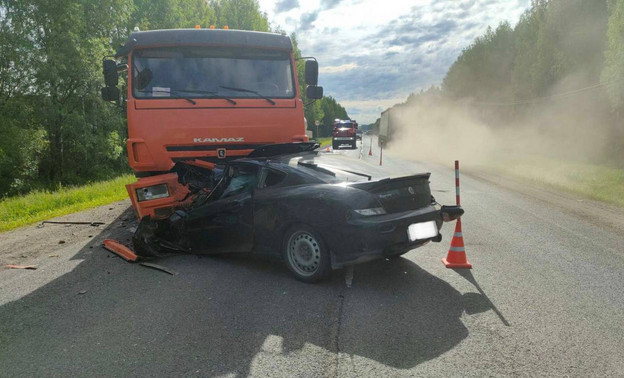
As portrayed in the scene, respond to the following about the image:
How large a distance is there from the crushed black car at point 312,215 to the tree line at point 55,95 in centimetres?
2248

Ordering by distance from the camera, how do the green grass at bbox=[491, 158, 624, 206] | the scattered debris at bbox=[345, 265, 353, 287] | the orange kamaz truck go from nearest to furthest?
the scattered debris at bbox=[345, 265, 353, 287] < the orange kamaz truck < the green grass at bbox=[491, 158, 624, 206]

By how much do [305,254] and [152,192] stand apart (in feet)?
10.2

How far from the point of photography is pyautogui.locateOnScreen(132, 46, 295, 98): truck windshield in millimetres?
7160

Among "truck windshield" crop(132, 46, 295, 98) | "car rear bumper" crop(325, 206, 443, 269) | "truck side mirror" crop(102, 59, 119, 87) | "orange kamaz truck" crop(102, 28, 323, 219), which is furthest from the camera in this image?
"truck side mirror" crop(102, 59, 119, 87)

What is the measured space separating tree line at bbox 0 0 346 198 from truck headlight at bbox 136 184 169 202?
20878 millimetres

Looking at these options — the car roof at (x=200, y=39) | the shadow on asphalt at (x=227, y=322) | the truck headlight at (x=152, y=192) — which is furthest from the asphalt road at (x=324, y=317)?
the car roof at (x=200, y=39)

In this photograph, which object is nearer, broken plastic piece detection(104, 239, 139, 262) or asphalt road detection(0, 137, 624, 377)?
asphalt road detection(0, 137, 624, 377)

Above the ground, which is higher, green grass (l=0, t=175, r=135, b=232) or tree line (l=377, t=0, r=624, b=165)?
tree line (l=377, t=0, r=624, b=165)

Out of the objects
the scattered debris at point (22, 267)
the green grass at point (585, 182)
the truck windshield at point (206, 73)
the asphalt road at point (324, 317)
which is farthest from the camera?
the green grass at point (585, 182)

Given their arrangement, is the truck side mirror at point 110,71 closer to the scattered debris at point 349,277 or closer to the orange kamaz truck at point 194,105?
the orange kamaz truck at point 194,105

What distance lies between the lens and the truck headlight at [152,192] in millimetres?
6762

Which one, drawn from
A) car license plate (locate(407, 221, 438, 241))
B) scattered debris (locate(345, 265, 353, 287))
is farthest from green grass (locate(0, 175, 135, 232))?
car license plate (locate(407, 221, 438, 241))

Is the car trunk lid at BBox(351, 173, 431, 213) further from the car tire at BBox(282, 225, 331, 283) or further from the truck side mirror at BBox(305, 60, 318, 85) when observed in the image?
the truck side mirror at BBox(305, 60, 318, 85)

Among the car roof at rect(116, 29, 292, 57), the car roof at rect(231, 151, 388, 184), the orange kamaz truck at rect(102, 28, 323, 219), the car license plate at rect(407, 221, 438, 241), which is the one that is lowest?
the car license plate at rect(407, 221, 438, 241)
